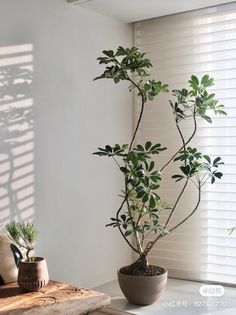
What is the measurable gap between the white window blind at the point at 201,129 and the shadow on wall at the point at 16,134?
0.91 metres

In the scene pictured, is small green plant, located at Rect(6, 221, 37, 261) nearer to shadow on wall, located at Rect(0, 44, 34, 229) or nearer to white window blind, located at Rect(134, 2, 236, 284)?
shadow on wall, located at Rect(0, 44, 34, 229)

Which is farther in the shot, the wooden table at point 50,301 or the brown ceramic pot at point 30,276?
the brown ceramic pot at point 30,276

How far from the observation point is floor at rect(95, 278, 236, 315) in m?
2.16

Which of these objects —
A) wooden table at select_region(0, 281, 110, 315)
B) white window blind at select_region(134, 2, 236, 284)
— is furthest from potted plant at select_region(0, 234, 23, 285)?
white window blind at select_region(134, 2, 236, 284)

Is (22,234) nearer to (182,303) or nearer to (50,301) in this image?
(50,301)

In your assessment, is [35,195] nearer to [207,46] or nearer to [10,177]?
[10,177]

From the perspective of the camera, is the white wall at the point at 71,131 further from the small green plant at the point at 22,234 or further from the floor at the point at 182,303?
the floor at the point at 182,303

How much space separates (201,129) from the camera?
102 inches

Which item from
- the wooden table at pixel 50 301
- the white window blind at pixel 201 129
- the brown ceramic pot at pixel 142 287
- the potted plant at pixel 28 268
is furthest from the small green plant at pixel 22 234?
the white window blind at pixel 201 129

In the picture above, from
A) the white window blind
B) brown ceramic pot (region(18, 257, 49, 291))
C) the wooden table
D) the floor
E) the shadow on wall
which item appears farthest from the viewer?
the white window blind

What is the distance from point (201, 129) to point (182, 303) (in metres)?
0.98

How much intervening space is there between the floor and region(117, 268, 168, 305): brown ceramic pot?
0.05 meters

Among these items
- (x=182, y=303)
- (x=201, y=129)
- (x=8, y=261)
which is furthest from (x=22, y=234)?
(x=201, y=129)

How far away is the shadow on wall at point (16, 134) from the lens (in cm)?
204
